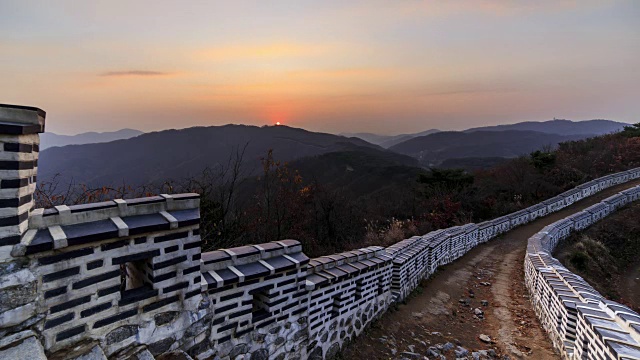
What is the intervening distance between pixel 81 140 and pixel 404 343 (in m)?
200

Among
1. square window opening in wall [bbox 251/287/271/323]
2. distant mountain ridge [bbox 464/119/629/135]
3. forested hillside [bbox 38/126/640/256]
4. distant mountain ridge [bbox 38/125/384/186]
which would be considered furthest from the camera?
distant mountain ridge [bbox 464/119/629/135]

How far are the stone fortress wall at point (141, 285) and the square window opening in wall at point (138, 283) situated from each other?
1 centimetres

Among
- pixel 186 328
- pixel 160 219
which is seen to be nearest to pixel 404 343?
pixel 186 328

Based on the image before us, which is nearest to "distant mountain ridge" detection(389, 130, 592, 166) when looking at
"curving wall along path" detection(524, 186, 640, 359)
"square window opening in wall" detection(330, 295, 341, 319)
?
"curving wall along path" detection(524, 186, 640, 359)

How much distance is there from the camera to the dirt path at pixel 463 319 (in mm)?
5508

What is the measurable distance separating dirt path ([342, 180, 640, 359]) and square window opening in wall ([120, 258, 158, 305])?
3183 mm

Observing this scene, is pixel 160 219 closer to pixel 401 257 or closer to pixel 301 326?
pixel 301 326

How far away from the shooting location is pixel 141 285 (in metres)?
3.13

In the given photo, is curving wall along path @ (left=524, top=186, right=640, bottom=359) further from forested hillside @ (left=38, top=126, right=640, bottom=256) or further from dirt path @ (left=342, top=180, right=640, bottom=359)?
forested hillside @ (left=38, top=126, right=640, bottom=256)

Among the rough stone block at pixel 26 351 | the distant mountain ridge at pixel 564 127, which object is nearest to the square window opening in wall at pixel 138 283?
the rough stone block at pixel 26 351

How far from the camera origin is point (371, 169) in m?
66.6

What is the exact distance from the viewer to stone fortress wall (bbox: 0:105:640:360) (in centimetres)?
222

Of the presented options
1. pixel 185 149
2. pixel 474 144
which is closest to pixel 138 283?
pixel 185 149

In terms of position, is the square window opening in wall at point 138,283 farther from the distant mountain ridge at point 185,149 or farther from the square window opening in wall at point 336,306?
the distant mountain ridge at point 185,149
